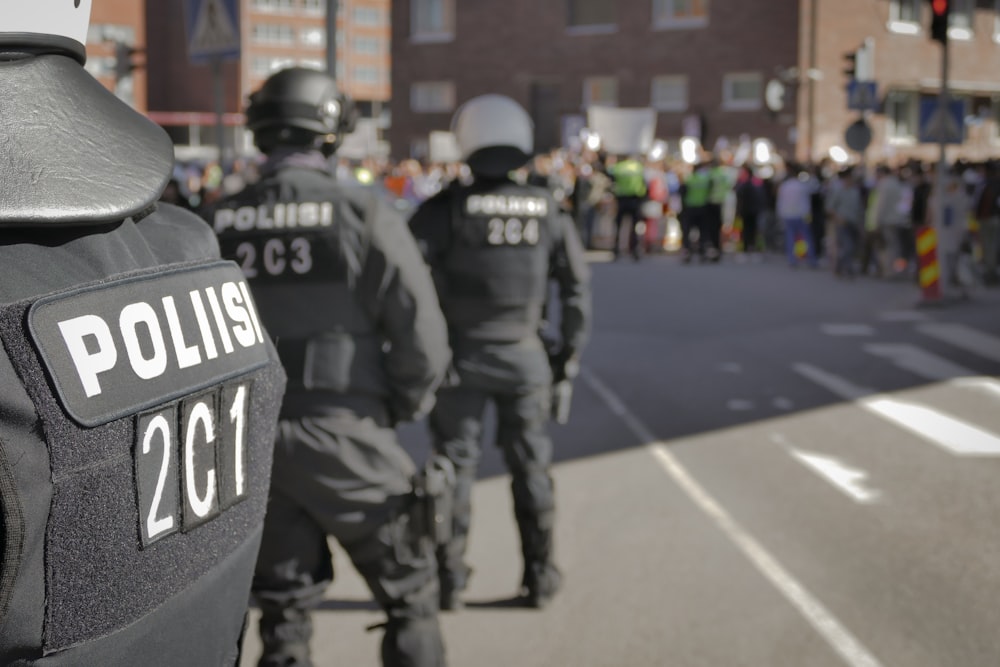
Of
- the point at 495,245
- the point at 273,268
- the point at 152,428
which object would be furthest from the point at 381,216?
the point at 152,428

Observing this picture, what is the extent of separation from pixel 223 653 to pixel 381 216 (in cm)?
211

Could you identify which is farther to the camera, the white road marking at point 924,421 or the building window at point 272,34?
the building window at point 272,34

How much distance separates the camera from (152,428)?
1606mm

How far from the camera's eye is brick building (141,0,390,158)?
8705 centimetres

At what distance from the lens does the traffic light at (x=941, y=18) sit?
1560cm

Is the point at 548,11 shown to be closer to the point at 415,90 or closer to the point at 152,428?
the point at 415,90

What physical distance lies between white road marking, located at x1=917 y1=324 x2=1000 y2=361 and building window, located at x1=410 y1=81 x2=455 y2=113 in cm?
3356

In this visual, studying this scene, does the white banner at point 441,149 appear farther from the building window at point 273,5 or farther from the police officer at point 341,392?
the building window at point 273,5

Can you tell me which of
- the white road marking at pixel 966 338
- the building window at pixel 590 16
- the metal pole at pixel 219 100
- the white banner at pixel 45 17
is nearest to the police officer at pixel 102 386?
the white banner at pixel 45 17

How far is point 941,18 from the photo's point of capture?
15633mm

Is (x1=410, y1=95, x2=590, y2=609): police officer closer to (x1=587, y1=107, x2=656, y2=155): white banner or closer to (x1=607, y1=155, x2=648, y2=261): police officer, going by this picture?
(x1=607, y1=155, x2=648, y2=261): police officer

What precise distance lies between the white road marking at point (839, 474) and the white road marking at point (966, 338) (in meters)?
4.88

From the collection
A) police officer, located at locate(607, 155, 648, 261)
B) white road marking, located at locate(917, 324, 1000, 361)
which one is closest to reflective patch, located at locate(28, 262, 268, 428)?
white road marking, located at locate(917, 324, 1000, 361)

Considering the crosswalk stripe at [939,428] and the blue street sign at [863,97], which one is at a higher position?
the blue street sign at [863,97]
